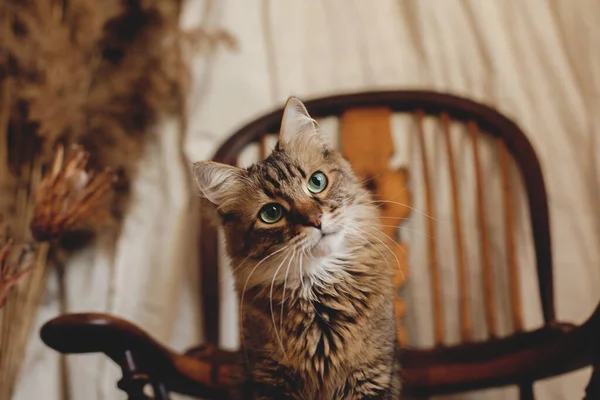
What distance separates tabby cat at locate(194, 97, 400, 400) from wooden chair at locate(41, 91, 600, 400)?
7.7 inches

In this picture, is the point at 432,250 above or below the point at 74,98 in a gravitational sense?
below

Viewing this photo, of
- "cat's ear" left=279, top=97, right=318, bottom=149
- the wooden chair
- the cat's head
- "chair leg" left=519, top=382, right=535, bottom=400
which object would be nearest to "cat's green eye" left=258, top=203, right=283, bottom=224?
the cat's head

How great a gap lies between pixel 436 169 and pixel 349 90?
31cm

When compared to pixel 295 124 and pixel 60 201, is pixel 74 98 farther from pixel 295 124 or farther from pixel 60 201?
pixel 295 124

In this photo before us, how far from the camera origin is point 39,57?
127cm

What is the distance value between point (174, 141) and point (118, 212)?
0.82 feet

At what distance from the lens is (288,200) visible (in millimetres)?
830

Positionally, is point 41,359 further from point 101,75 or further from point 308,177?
→ point 308,177

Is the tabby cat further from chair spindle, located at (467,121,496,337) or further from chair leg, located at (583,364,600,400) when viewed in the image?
chair spindle, located at (467,121,496,337)

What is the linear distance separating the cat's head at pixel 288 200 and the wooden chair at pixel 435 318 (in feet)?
0.82

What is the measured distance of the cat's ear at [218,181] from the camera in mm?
865

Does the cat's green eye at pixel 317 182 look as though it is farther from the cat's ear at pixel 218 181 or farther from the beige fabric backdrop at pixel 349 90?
the beige fabric backdrop at pixel 349 90

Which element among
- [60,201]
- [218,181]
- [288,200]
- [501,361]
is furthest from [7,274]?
[501,361]

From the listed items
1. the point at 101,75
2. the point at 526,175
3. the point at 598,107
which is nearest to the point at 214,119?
the point at 101,75
